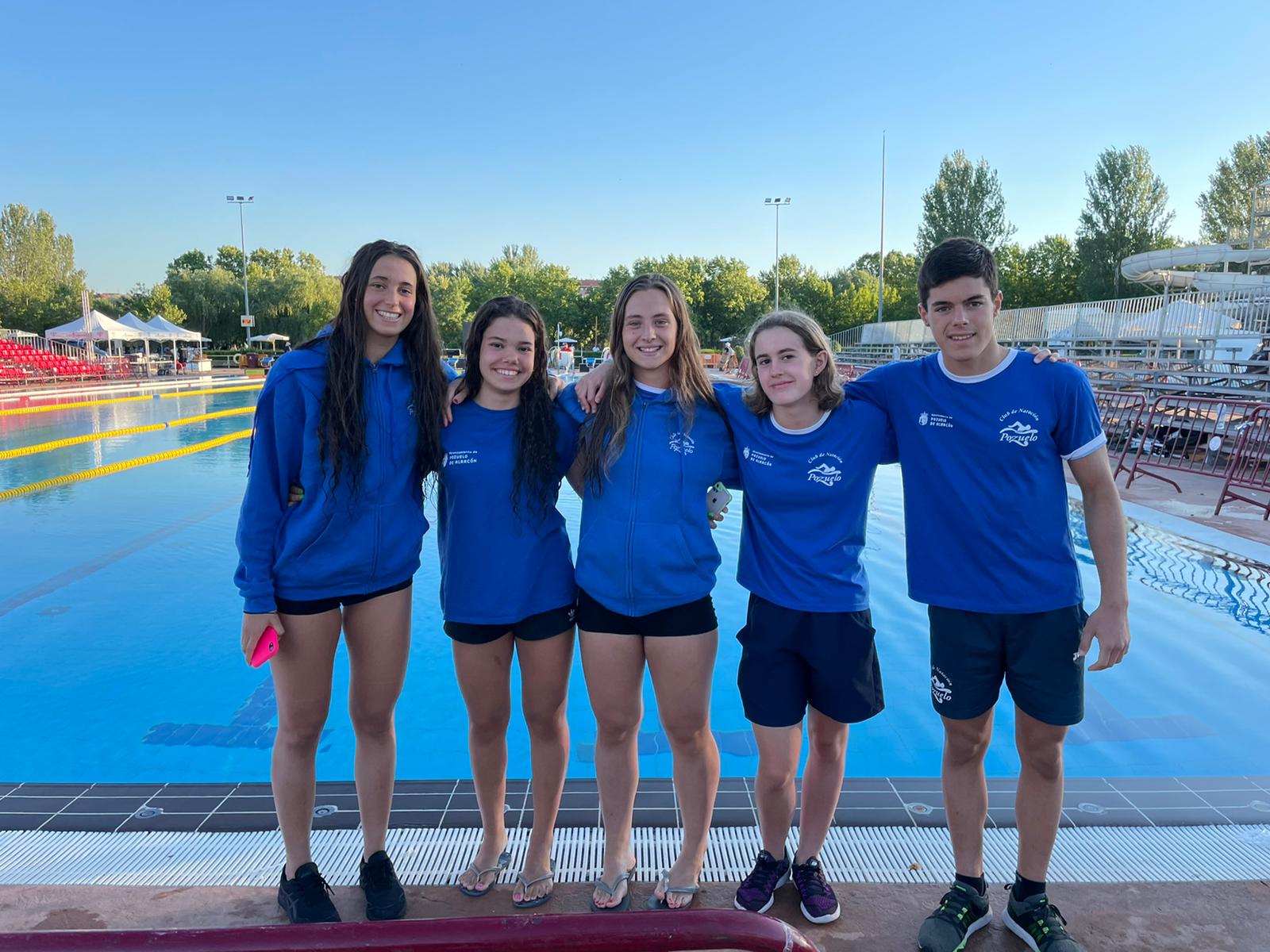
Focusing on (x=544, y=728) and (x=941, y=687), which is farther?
(x=544, y=728)

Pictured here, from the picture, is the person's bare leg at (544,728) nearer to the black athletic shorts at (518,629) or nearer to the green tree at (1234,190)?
the black athletic shorts at (518,629)

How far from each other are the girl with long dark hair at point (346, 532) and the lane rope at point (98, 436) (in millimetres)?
8728

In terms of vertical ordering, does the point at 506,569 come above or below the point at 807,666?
above

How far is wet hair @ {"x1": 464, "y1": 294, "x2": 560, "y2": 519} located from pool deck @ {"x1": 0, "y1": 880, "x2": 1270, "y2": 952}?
3.94 ft

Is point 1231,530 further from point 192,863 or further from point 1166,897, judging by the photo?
point 192,863

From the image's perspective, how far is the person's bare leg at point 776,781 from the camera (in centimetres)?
232

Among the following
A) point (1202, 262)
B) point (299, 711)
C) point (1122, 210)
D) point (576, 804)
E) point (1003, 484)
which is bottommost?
point (576, 804)

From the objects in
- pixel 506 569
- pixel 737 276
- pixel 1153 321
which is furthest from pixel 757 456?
pixel 737 276

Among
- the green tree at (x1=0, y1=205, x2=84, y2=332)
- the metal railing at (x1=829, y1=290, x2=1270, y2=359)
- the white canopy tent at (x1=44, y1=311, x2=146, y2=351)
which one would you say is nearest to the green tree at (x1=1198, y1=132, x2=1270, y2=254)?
the metal railing at (x1=829, y1=290, x2=1270, y2=359)

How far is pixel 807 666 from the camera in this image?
2.33 metres

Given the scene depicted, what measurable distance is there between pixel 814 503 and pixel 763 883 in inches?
45.5

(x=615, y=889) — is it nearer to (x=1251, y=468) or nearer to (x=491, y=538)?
(x=491, y=538)

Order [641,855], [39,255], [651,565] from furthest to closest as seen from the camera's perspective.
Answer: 1. [39,255]
2. [641,855]
3. [651,565]

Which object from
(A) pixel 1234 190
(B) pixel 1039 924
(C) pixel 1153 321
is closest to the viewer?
(B) pixel 1039 924
